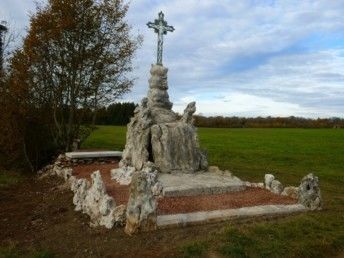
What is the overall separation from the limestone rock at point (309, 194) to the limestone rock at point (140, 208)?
4189mm

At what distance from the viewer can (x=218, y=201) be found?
494 inches

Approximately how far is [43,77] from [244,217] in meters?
14.6

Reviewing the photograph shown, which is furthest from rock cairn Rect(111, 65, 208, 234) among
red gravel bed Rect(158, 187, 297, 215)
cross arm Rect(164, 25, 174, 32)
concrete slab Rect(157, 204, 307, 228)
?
concrete slab Rect(157, 204, 307, 228)

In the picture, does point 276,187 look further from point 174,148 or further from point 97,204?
point 97,204

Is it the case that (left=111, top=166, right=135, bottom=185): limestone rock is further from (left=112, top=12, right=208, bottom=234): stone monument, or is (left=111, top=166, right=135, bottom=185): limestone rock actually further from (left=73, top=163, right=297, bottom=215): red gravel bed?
(left=73, top=163, right=297, bottom=215): red gravel bed

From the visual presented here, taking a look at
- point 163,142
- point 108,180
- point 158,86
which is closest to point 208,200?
point 163,142

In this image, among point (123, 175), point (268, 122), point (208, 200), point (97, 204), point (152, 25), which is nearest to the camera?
point (97, 204)

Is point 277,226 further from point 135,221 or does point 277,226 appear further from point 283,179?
point 283,179

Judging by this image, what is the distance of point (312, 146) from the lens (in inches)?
1459

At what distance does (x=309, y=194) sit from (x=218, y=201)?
2.30 meters

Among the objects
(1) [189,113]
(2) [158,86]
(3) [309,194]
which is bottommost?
(3) [309,194]

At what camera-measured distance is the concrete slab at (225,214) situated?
10617 millimetres

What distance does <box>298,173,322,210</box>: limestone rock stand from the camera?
1244 cm

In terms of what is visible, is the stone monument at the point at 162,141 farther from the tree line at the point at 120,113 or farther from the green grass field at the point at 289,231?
the tree line at the point at 120,113
